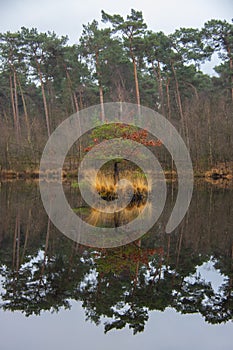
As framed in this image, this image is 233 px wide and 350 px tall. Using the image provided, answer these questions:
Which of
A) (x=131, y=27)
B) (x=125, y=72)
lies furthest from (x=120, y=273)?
(x=125, y=72)

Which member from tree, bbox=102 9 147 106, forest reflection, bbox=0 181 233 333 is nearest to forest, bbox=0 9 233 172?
tree, bbox=102 9 147 106

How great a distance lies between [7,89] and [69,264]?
3962cm

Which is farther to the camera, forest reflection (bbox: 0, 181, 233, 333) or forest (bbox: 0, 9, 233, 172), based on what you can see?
forest (bbox: 0, 9, 233, 172)

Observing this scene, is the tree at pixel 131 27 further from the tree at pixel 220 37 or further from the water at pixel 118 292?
the water at pixel 118 292

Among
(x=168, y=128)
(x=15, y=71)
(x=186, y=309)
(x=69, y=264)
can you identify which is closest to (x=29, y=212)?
(x=69, y=264)

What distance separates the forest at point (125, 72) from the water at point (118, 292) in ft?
63.8

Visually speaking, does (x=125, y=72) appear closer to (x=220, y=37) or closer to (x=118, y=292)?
(x=220, y=37)

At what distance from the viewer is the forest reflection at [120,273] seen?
4605 mm

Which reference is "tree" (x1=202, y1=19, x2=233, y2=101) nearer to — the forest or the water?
the forest

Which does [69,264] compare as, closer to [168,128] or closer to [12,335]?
[12,335]

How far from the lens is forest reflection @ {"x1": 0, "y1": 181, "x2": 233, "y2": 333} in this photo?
4605mm

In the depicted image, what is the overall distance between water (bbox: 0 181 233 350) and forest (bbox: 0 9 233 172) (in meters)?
19.4

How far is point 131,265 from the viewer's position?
6.24m

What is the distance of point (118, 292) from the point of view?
503 cm
